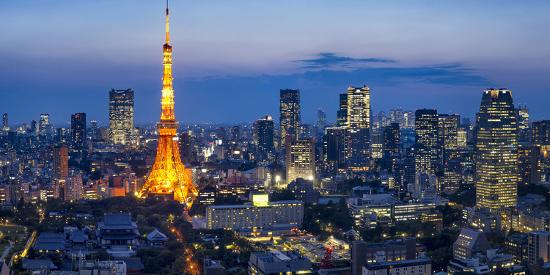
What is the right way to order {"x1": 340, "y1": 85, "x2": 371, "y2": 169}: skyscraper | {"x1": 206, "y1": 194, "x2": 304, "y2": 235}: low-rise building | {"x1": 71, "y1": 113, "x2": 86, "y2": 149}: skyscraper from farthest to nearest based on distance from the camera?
1. {"x1": 71, "y1": 113, "x2": 86, "y2": 149}: skyscraper
2. {"x1": 340, "y1": 85, "x2": 371, "y2": 169}: skyscraper
3. {"x1": 206, "y1": 194, "x2": 304, "y2": 235}: low-rise building

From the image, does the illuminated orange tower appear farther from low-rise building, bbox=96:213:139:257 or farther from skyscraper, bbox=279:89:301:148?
skyscraper, bbox=279:89:301:148

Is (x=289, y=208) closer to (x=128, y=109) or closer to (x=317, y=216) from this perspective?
(x=317, y=216)

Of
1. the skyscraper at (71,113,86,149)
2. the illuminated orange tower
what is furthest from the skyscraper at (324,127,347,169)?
the illuminated orange tower

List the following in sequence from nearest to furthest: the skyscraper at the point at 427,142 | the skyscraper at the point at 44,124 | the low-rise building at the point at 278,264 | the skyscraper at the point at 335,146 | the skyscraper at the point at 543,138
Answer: the low-rise building at the point at 278,264
the skyscraper at the point at 543,138
the skyscraper at the point at 427,142
the skyscraper at the point at 335,146
the skyscraper at the point at 44,124

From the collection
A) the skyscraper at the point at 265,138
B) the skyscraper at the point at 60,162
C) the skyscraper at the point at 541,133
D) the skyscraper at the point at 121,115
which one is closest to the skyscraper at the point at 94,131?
the skyscraper at the point at 121,115

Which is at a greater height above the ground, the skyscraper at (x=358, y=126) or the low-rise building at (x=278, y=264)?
the skyscraper at (x=358, y=126)

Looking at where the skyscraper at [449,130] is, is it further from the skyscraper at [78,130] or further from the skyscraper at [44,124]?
the skyscraper at [44,124]
